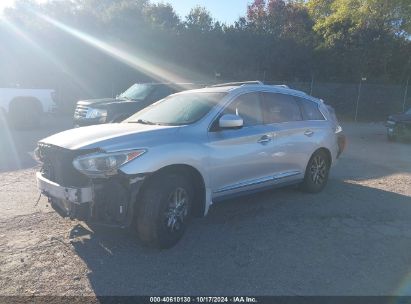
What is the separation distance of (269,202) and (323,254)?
2.02 metres

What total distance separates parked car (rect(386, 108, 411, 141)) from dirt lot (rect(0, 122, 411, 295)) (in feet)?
29.7

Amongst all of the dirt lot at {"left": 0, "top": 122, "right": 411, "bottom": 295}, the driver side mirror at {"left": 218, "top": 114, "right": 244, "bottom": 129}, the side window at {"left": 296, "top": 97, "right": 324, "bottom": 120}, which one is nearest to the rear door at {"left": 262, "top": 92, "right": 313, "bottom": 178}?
the side window at {"left": 296, "top": 97, "right": 324, "bottom": 120}

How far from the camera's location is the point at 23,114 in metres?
15.3

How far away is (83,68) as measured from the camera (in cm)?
A: 2455

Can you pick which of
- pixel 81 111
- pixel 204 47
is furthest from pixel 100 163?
pixel 204 47

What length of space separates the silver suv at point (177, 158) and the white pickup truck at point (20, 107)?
10.4 m

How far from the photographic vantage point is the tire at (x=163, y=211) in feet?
15.2

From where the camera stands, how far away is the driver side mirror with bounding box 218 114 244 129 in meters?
5.39

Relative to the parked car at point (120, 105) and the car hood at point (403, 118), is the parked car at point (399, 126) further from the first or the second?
the parked car at point (120, 105)

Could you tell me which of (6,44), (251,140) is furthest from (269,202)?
(6,44)

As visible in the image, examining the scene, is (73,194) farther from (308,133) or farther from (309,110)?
(309,110)

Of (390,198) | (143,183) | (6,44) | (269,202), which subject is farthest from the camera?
(6,44)

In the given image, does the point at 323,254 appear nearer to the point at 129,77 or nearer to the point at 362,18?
the point at 129,77

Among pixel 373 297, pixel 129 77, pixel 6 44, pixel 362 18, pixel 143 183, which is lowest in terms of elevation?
pixel 373 297
